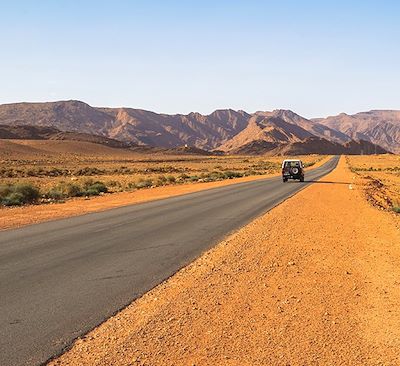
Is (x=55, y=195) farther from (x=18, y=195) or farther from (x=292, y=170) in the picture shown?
(x=292, y=170)

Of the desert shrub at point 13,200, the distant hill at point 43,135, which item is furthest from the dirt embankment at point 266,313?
the distant hill at point 43,135

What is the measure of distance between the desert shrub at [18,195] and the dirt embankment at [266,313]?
52.3ft

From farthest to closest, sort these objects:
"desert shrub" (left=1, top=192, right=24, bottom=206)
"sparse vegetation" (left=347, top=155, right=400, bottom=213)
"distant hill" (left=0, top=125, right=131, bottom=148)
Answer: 1. "distant hill" (left=0, top=125, right=131, bottom=148)
2. "sparse vegetation" (left=347, top=155, right=400, bottom=213)
3. "desert shrub" (left=1, top=192, right=24, bottom=206)

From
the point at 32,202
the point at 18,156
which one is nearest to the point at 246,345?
the point at 32,202

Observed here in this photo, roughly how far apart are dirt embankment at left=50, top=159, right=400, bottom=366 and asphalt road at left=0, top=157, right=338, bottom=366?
37cm

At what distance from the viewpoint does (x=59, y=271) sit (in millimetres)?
9141

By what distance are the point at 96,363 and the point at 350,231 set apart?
35.8 feet

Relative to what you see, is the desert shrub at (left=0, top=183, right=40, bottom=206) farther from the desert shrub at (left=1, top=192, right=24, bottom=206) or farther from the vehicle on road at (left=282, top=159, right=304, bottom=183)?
the vehicle on road at (left=282, top=159, right=304, bottom=183)

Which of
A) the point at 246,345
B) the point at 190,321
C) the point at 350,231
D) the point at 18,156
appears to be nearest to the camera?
the point at 246,345

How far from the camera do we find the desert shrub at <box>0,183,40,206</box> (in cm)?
2440

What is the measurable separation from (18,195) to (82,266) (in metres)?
Answer: 17.3

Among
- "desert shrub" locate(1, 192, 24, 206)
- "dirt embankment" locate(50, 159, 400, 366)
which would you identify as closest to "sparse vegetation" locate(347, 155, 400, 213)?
"dirt embankment" locate(50, 159, 400, 366)

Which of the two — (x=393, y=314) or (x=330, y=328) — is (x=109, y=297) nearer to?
(x=330, y=328)

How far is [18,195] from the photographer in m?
25.2
